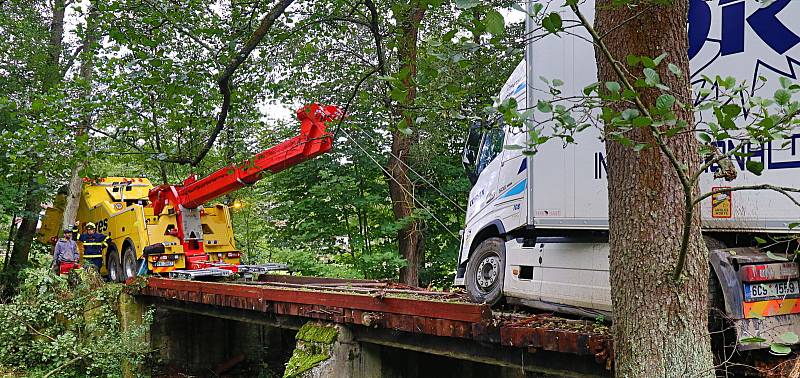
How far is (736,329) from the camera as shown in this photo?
Answer: 4.35 metres

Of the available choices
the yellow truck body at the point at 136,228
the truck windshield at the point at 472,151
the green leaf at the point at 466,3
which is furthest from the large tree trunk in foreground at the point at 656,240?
the yellow truck body at the point at 136,228

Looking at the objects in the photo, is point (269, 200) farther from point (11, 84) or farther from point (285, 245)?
point (11, 84)

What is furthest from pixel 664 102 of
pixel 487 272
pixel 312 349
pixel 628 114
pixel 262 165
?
pixel 262 165

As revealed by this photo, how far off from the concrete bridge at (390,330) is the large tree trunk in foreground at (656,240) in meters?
1.63

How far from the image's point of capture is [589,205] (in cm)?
540

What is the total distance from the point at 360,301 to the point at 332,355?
748mm

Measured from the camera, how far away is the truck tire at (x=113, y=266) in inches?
564

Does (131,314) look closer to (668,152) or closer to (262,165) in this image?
(262,165)

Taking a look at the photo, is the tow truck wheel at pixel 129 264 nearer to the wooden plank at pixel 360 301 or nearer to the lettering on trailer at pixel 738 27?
the wooden plank at pixel 360 301

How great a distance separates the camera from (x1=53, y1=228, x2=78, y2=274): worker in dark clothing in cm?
1378

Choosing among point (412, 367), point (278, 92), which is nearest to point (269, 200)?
point (278, 92)

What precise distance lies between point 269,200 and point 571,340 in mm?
14335

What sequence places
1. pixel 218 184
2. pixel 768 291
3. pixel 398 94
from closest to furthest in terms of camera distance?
pixel 398 94, pixel 768 291, pixel 218 184

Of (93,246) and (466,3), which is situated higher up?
(466,3)
